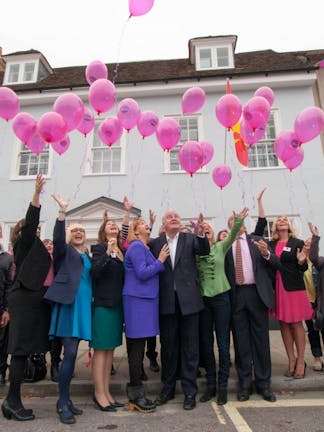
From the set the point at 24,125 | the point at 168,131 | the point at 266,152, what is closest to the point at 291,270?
the point at 168,131

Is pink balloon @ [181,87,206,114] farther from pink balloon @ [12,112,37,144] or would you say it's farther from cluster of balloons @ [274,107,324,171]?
pink balloon @ [12,112,37,144]

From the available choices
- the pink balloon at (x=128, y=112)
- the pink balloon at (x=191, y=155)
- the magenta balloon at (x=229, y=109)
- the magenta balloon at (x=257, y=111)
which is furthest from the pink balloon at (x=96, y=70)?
the magenta balloon at (x=257, y=111)

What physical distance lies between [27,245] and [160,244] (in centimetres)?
144

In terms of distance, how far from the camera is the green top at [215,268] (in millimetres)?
3869

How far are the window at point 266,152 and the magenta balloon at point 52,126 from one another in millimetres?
6929

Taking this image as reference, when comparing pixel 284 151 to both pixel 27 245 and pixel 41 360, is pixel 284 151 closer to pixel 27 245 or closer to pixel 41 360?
pixel 27 245

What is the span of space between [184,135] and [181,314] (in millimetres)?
8288

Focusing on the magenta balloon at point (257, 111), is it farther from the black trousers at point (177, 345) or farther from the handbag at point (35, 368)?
the handbag at point (35, 368)

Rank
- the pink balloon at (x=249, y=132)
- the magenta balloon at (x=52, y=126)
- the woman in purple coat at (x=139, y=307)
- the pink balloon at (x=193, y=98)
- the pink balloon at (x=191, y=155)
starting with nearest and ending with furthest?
the woman in purple coat at (x=139, y=307) → the magenta balloon at (x=52, y=126) → the pink balloon at (x=249, y=132) → the pink balloon at (x=191, y=155) → the pink balloon at (x=193, y=98)

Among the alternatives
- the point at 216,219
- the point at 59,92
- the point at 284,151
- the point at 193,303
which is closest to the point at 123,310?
the point at 193,303

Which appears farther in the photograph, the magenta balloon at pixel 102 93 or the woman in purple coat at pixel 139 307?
the magenta balloon at pixel 102 93

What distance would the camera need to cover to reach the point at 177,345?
3.80 meters

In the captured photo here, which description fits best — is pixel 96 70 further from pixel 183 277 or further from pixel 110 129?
pixel 183 277

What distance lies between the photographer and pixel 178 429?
3037 millimetres
